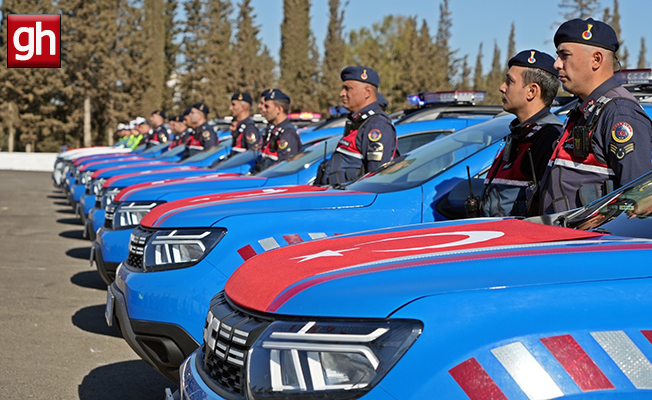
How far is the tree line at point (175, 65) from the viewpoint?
173ft

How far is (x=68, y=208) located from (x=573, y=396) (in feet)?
53.5

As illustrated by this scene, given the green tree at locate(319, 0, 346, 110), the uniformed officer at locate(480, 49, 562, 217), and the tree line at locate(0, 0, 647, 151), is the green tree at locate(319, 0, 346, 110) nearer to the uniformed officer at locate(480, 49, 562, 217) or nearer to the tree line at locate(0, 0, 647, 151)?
the tree line at locate(0, 0, 647, 151)

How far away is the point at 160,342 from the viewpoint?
3.78m

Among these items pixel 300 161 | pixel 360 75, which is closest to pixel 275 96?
pixel 300 161

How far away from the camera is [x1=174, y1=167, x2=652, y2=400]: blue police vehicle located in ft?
5.82

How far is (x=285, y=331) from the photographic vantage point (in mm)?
1945

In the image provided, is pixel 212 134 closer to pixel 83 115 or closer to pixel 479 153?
pixel 479 153

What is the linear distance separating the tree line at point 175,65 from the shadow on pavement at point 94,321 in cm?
4467

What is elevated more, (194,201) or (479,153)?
(479,153)

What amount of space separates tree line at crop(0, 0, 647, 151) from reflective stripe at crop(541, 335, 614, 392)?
161ft

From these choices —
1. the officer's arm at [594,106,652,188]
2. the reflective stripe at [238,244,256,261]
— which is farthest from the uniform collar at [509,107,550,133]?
the reflective stripe at [238,244,256,261]

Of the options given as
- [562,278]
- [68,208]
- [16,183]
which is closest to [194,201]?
[562,278]

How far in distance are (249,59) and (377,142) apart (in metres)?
49.1

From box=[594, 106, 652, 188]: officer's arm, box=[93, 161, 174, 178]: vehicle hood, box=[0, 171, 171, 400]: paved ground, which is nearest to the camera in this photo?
box=[594, 106, 652, 188]: officer's arm
